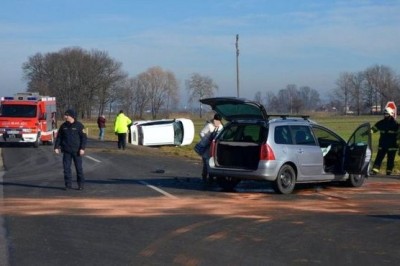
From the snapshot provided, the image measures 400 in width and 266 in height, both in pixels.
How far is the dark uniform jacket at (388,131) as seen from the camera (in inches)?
751

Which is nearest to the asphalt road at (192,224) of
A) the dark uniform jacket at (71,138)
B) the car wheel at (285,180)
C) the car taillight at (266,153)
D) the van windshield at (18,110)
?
the car wheel at (285,180)

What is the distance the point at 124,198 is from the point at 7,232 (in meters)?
4.00

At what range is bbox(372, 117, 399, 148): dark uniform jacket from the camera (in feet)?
62.6

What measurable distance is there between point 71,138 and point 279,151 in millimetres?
4326

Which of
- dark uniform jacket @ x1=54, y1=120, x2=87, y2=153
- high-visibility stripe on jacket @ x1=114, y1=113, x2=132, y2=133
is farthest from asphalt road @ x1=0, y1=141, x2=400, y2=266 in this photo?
high-visibility stripe on jacket @ x1=114, y1=113, x2=132, y2=133

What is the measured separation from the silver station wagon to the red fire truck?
1934 cm

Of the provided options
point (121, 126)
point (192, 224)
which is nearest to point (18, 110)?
point (121, 126)

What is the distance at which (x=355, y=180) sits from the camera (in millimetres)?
15750

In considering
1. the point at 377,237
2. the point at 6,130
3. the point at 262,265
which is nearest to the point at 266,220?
the point at 377,237

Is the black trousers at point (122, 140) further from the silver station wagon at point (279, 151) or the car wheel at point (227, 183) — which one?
the car wheel at point (227, 183)

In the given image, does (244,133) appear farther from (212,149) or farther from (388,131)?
(388,131)

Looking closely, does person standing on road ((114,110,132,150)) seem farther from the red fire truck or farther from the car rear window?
the car rear window

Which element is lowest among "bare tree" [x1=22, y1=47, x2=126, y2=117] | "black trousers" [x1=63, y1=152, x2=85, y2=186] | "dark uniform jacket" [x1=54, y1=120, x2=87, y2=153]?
"black trousers" [x1=63, y1=152, x2=85, y2=186]

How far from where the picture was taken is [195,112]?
121 metres
